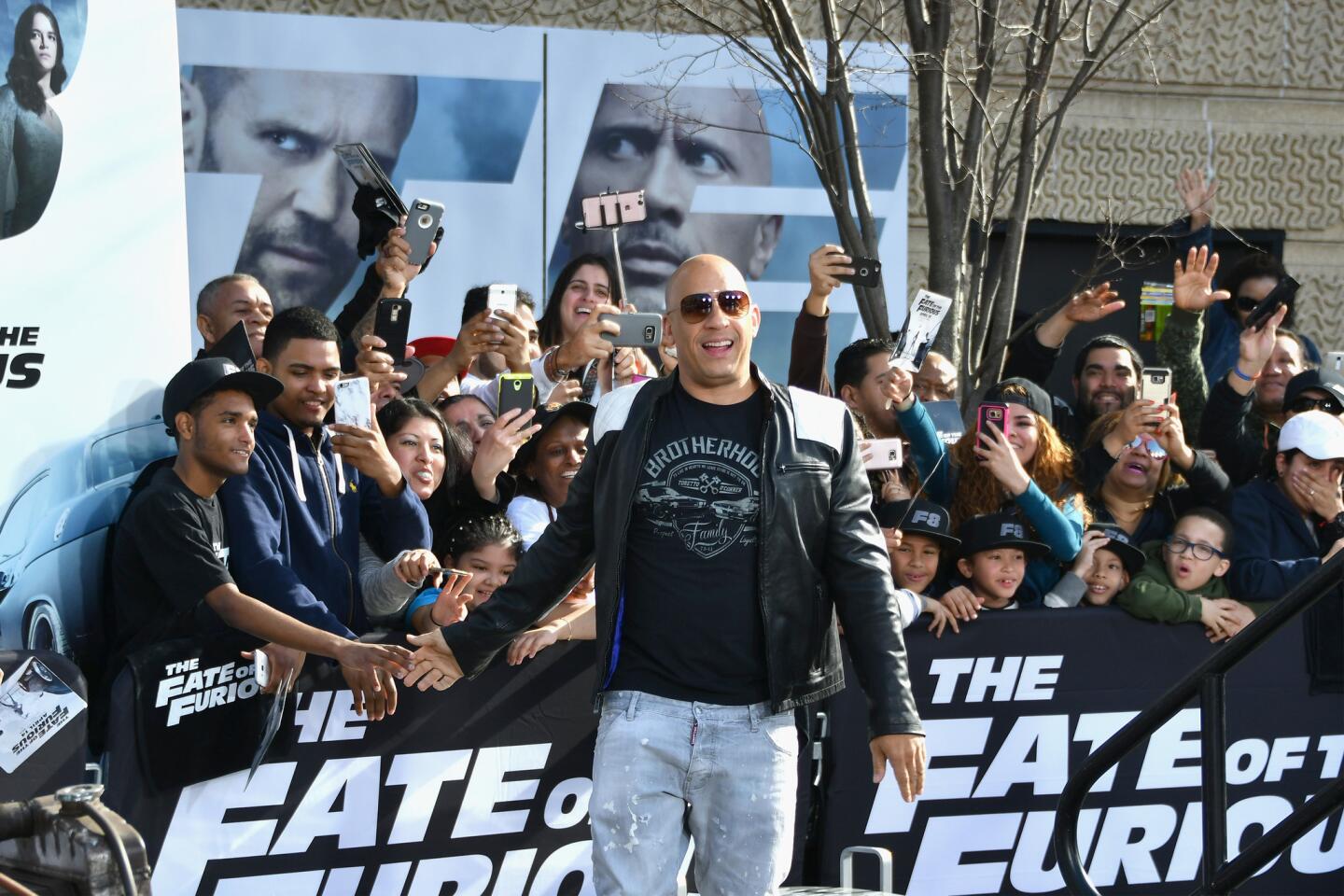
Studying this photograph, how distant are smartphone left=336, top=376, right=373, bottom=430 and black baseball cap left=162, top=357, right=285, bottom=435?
33cm

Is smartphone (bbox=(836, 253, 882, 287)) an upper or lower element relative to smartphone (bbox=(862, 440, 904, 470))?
upper

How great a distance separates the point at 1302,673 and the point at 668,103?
465cm

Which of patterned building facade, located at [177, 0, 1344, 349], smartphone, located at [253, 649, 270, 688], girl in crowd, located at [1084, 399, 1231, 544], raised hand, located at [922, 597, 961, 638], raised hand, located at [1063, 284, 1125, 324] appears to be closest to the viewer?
smartphone, located at [253, 649, 270, 688]

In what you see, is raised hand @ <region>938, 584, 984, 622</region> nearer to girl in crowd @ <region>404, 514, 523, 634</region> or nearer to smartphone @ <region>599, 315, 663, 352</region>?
smartphone @ <region>599, 315, 663, 352</region>

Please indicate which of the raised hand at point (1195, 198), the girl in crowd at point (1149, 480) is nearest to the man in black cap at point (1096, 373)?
the girl in crowd at point (1149, 480)

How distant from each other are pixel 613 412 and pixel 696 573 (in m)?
0.47

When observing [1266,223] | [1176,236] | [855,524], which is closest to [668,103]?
[1176,236]

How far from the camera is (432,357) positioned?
743 cm

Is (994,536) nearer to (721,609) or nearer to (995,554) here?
(995,554)

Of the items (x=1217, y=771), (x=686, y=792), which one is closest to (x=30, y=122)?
(x=686, y=792)

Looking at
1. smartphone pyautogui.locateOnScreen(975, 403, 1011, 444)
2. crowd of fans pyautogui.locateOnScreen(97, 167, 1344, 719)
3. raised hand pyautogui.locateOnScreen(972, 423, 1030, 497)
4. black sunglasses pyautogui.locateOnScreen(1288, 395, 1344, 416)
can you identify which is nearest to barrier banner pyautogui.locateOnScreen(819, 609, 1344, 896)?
crowd of fans pyautogui.locateOnScreen(97, 167, 1344, 719)

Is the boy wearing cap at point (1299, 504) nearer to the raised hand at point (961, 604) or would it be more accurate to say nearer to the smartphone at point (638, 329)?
the raised hand at point (961, 604)

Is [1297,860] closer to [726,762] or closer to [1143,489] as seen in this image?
[1143,489]

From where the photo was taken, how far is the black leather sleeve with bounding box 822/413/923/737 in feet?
12.1
